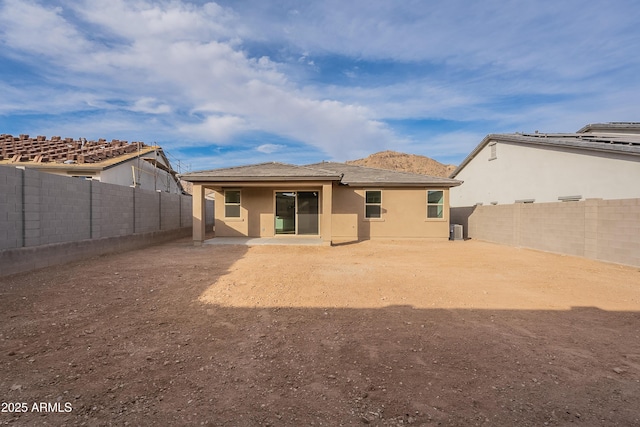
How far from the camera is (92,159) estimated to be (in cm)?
1633

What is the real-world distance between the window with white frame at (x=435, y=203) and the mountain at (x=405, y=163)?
160 feet

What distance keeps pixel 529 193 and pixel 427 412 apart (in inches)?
642

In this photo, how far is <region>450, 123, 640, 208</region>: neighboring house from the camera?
11.1 metres

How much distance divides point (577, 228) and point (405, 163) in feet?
193

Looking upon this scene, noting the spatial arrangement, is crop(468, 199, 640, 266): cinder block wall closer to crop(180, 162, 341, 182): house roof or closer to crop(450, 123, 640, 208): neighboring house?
crop(450, 123, 640, 208): neighboring house

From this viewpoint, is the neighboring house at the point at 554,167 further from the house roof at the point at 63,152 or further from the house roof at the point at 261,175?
the house roof at the point at 63,152

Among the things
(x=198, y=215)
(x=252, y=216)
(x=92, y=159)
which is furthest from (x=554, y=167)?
(x=92, y=159)

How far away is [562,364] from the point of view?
3.13m

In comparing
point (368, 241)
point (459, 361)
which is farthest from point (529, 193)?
point (459, 361)

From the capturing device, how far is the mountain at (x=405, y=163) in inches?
2520

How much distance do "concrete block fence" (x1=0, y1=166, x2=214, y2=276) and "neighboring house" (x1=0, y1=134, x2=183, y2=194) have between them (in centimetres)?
584

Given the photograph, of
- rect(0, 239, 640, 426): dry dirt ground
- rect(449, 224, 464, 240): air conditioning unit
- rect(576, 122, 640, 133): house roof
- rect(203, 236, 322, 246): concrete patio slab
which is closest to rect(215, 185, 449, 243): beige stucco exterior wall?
rect(449, 224, 464, 240): air conditioning unit

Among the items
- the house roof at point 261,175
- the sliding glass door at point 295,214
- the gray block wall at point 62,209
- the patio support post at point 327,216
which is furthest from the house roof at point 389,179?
the gray block wall at point 62,209

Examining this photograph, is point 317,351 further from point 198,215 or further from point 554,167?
point 554,167
